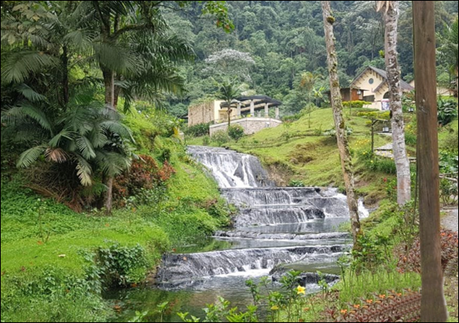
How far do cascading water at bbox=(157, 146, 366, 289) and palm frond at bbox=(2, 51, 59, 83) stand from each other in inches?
217

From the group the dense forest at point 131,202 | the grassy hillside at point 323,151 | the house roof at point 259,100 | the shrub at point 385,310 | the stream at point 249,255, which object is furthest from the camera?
the house roof at point 259,100

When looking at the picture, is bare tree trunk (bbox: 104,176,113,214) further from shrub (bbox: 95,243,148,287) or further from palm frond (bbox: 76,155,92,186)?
shrub (bbox: 95,243,148,287)

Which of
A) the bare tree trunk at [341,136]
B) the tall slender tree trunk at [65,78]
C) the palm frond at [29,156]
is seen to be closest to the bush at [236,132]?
the tall slender tree trunk at [65,78]

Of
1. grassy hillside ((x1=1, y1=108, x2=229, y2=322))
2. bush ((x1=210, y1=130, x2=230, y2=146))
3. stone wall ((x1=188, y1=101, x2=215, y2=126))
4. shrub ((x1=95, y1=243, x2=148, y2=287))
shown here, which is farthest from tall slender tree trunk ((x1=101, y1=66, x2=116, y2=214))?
stone wall ((x1=188, y1=101, x2=215, y2=126))

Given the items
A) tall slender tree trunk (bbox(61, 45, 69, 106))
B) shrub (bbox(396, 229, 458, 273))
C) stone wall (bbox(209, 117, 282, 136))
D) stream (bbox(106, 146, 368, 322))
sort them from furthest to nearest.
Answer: stone wall (bbox(209, 117, 282, 136)) < tall slender tree trunk (bbox(61, 45, 69, 106)) < stream (bbox(106, 146, 368, 322)) < shrub (bbox(396, 229, 458, 273))

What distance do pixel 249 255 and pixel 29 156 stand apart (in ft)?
19.1

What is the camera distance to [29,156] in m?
10.9

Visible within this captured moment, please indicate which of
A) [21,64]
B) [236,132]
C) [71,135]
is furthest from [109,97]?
[236,132]

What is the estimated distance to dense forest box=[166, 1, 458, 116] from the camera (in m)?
58.0

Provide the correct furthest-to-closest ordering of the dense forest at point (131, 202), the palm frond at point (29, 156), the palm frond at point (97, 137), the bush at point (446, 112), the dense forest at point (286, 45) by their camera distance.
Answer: the dense forest at point (286, 45) → the bush at point (446, 112) → the palm frond at point (97, 137) → the palm frond at point (29, 156) → the dense forest at point (131, 202)

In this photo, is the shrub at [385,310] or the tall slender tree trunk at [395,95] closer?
the shrub at [385,310]

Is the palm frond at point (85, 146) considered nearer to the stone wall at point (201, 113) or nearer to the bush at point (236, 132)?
the bush at point (236, 132)

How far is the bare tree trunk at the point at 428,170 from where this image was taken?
4938 mm

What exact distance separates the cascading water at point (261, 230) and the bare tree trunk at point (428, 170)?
6186 millimetres
